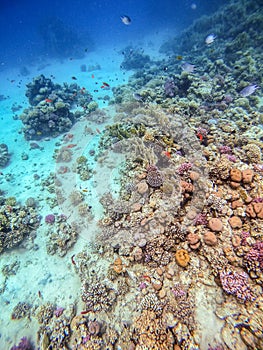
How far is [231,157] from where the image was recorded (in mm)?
5355

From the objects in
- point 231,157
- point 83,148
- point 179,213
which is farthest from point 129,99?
point 179,213

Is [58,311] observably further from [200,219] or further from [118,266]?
[200,219]

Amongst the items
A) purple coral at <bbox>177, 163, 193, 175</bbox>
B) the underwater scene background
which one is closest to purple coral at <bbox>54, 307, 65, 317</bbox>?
the underwater scene background

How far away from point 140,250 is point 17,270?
4.92 metres

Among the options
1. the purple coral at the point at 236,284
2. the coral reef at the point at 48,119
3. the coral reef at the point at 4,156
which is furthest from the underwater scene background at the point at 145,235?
the coral reef at the point at 48,119

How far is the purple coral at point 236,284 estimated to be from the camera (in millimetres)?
3656

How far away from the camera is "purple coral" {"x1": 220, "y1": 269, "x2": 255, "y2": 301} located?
3.66 metres

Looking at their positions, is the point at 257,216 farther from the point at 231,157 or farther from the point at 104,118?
the point at 104,118

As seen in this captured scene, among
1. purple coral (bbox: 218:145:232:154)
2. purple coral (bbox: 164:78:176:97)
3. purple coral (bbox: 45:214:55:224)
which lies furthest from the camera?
purple coral (bbox: 164:78:176:97)

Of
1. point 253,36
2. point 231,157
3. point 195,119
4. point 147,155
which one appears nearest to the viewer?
point 231,157

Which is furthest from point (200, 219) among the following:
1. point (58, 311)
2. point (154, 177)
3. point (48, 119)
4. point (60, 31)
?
point (60, 31)

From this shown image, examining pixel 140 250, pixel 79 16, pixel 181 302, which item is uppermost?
pixel 79 16

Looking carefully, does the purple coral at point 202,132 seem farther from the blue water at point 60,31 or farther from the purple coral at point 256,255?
the blue water at point 60,31

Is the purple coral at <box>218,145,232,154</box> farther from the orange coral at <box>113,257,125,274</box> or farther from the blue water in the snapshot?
the blue water
